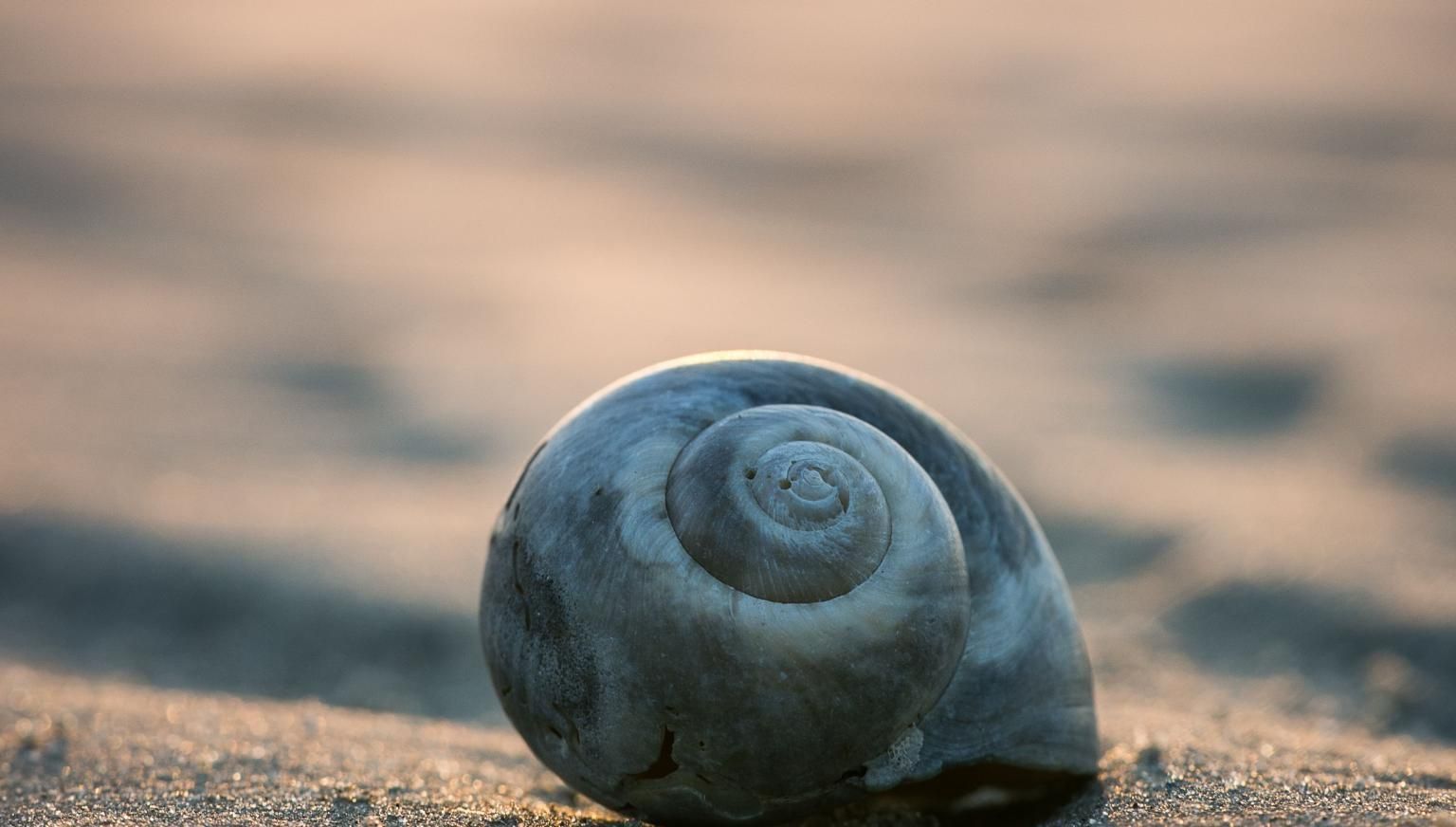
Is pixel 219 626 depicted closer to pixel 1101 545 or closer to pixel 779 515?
pixel 779 515

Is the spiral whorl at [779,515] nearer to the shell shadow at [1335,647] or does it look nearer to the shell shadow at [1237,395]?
the shell shadow at [1335,647]

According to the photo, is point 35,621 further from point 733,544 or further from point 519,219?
point 519,219

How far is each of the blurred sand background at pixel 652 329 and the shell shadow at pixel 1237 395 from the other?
3 centimetres

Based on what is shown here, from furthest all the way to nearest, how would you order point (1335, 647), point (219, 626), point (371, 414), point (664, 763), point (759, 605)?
1. point (371, 414)
2. point (219, 626)
3. point (1335, 647)
4. point (664, 763)
5. point (759, 605)

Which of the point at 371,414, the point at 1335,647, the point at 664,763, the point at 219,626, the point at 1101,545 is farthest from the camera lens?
the point at 371,414

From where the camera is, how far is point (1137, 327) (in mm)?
6582

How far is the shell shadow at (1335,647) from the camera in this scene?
3.28 m

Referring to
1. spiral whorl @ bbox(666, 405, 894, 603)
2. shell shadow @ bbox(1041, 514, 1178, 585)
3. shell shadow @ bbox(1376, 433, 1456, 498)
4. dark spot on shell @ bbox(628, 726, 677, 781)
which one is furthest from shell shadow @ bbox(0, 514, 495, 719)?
shell shadow @ bbox(1376, 433, 1456, 498)

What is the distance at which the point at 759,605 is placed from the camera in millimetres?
1948

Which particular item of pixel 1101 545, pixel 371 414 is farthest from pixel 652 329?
pixel 1101 545

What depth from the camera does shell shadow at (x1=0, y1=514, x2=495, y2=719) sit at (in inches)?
144

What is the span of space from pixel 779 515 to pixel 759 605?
0.13 m

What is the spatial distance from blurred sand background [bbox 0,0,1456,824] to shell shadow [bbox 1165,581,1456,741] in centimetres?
1

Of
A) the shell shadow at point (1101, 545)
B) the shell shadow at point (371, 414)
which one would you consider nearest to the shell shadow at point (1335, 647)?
the shell shadow at point (1101, 545)
